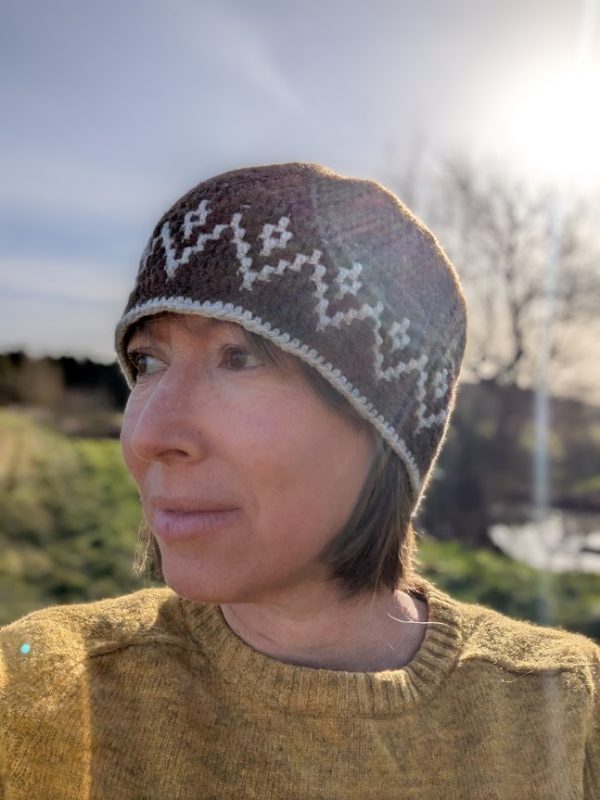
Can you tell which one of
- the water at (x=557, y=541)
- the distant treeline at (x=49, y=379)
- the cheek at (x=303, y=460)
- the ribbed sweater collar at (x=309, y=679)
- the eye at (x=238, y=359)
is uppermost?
the eye at (x=238, y=359)

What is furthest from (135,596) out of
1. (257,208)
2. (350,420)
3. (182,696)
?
(257,208)

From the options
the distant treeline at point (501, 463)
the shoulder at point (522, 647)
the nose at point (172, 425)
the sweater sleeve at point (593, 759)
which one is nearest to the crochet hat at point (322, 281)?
the nose at point (172, 425)

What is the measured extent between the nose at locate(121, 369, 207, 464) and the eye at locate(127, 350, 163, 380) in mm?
148

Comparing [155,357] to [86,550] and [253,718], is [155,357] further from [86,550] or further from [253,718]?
[86,550]

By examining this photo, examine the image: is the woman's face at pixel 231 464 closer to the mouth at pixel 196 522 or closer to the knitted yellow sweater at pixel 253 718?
the mouth at pixel 196 522

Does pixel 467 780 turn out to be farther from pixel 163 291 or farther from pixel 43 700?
pixel 163 291

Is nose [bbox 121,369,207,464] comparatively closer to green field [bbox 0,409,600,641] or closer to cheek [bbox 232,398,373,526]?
cheek [bbox 232,398,373,526]

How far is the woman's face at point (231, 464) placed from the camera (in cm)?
136

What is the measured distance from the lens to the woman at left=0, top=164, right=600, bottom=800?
1365mm

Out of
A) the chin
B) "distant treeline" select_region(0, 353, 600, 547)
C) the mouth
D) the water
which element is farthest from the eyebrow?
"distant treeline" select_region(0, 353, 600, 547)

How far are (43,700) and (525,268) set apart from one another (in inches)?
450

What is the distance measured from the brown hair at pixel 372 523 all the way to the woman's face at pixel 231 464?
0.11 ft

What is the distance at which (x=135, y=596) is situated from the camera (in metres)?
1.74

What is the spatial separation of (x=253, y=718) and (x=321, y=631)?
9.5 inches
